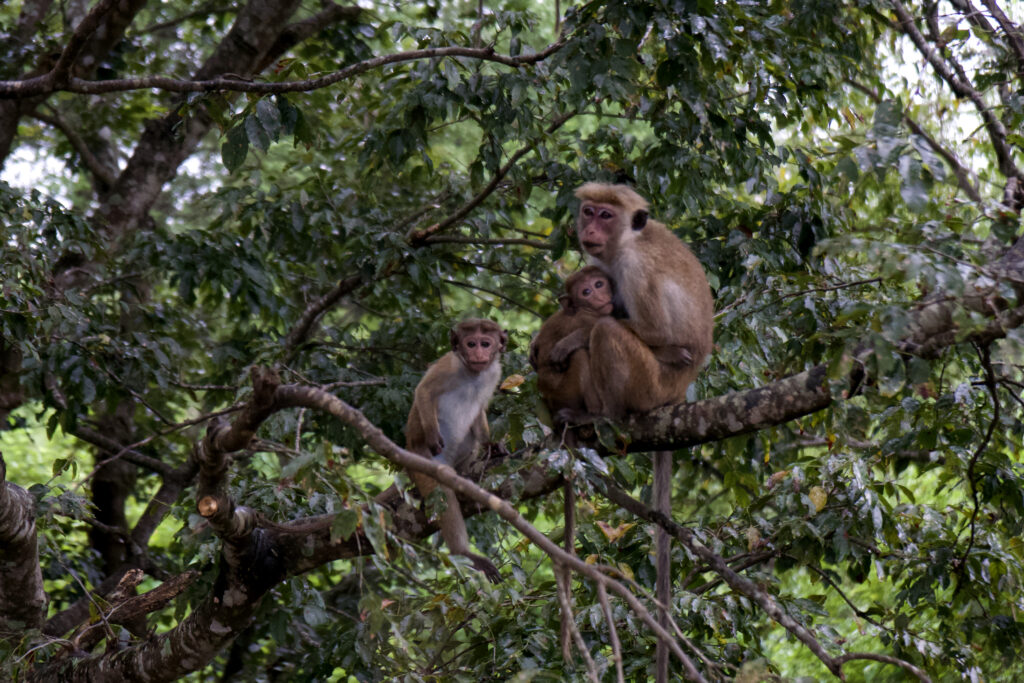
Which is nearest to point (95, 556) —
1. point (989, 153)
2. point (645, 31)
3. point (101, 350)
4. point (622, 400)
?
point (101, 350)

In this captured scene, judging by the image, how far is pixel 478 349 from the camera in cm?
576

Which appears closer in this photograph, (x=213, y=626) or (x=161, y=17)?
(x=213, y=626)

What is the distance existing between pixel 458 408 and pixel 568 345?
149 centimetres

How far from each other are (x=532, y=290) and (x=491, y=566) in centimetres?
243

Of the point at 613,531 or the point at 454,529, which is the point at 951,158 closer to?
the point at 613,531

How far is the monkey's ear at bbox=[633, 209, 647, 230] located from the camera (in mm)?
5359

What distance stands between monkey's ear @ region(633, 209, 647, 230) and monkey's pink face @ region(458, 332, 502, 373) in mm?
1075

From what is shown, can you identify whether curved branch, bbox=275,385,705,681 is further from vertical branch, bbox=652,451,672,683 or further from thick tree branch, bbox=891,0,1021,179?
thick tree branch, bbox=891,0,1021,179

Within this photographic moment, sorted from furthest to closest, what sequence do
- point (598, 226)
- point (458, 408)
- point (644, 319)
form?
point (458, 408) → point (598, 226) → point (644, 319)

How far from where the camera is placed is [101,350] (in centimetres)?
633

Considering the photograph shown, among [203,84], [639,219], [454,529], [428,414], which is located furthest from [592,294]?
[203,84]

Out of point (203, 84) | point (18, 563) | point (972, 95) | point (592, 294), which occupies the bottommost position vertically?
point (18, 563)

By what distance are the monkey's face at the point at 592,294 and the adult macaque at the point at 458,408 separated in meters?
0.77

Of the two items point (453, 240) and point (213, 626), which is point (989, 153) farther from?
point (213, 626)
